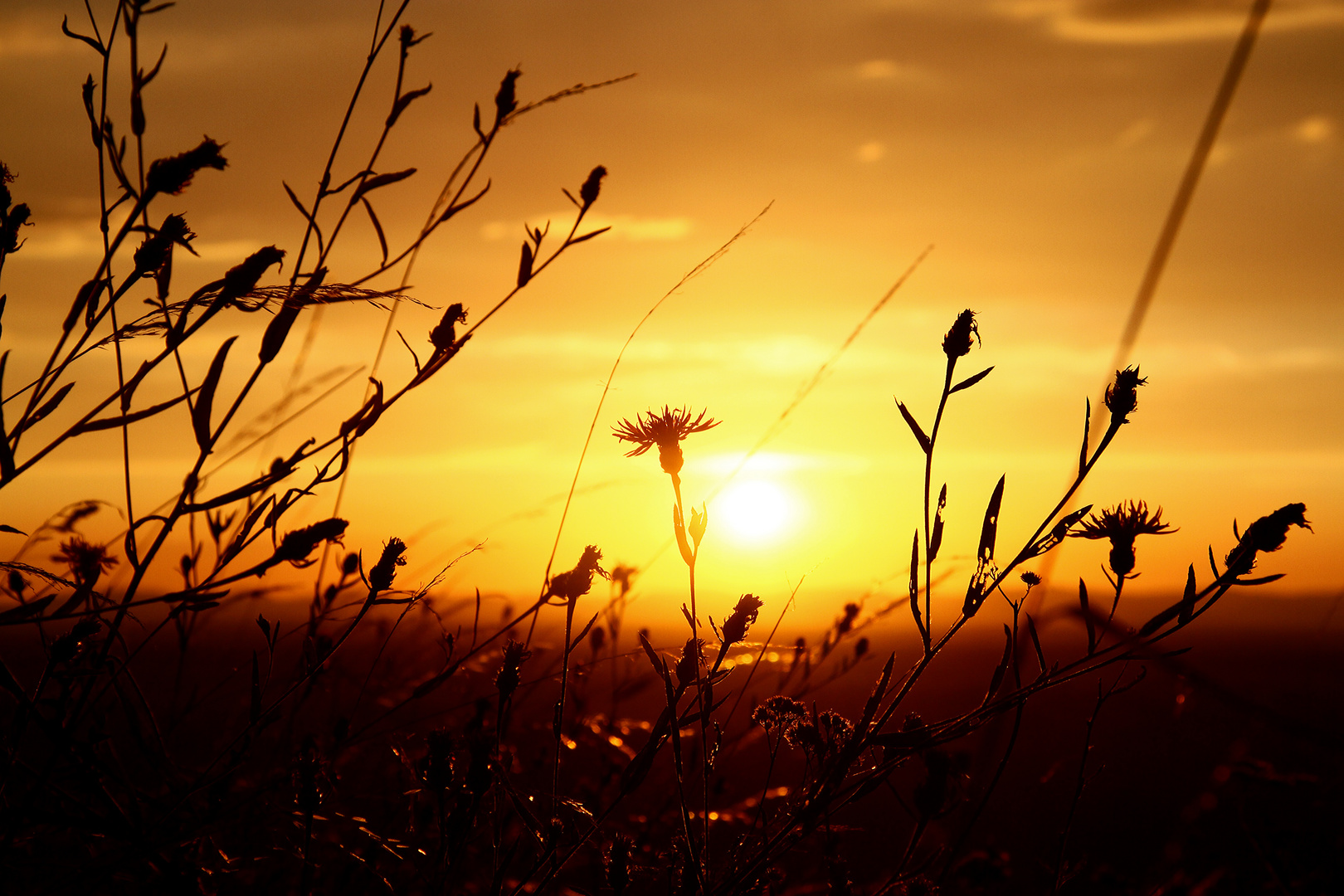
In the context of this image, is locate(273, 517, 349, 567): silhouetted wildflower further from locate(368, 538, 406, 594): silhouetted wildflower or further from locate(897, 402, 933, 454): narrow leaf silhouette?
locate(897, 402, 933, 454): narrow leaf silhouette

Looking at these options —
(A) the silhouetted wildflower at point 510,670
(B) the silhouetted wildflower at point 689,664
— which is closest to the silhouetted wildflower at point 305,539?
(A) the silhouetted wildflower at point 510,670

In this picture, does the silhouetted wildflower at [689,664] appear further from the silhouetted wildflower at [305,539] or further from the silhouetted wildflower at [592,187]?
the silhouetted wildflower at [592,187]

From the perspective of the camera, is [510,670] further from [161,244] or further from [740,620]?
[161,244]

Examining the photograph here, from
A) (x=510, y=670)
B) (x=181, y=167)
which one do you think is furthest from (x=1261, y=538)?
(x=181, y=167)

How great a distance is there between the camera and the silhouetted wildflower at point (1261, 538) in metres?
1.26

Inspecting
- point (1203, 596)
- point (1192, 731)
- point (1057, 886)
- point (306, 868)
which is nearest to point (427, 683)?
point (306, 868)

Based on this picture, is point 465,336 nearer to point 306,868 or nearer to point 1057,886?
point 306,868

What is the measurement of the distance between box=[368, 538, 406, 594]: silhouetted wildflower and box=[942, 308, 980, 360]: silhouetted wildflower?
86cm

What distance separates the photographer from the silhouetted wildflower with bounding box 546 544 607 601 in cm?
141

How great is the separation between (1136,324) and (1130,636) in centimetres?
43

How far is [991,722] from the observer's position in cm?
136

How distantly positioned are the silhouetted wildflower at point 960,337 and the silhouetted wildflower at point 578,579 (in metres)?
0.62

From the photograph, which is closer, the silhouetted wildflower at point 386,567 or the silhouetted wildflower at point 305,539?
the silhouetted wildflower at point 305,539

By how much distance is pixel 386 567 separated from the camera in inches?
54.0
